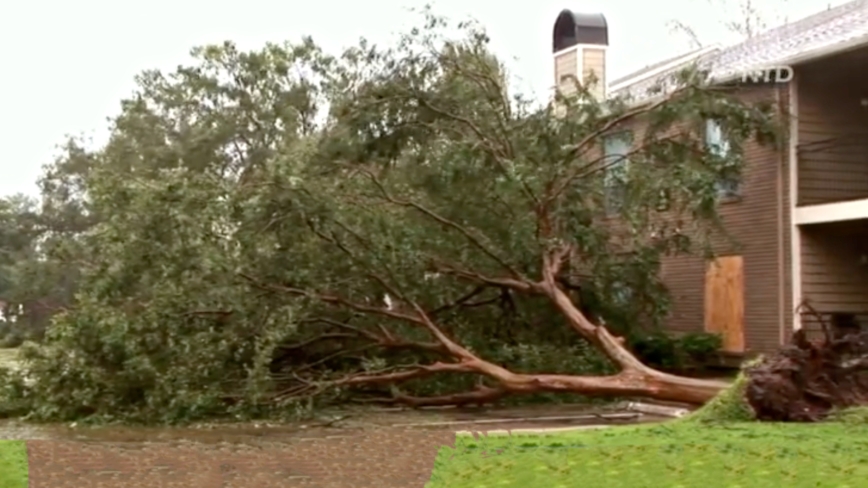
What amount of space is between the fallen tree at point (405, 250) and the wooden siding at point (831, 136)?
948 millimetres

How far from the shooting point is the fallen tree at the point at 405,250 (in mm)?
13578

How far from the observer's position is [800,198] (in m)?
17.7

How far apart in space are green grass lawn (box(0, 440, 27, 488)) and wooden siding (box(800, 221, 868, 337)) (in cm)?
1200

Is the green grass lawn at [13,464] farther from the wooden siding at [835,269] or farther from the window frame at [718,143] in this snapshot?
the wooden siding at [835,269]

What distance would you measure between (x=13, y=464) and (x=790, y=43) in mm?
14688

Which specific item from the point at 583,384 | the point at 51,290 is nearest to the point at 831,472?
the point at 583,384

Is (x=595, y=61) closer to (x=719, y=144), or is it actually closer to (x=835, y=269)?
(x=719, y=144)

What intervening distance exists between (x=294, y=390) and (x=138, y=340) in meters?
1.90

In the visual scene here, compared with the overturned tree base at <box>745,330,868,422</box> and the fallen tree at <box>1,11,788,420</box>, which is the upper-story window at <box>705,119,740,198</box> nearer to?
the fallen tree at <box>1,11,788,420</box>

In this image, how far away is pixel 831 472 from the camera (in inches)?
289

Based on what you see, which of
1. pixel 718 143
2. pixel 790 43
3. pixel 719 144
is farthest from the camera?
pixel 790 43

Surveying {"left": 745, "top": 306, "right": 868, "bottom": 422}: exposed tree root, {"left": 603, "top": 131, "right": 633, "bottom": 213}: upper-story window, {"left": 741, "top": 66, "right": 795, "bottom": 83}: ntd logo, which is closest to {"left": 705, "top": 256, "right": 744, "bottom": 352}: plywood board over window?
{"left": 603, "top": 131, "right": 633, "bottom": 213}: upper-story window

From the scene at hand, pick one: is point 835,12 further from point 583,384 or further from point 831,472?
point 831,472

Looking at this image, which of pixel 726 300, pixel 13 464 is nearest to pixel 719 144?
pixel 726 300
